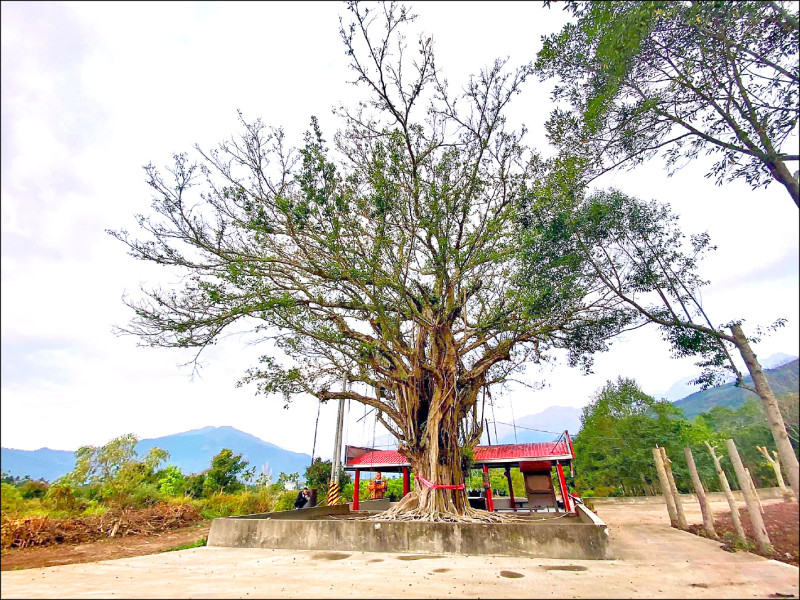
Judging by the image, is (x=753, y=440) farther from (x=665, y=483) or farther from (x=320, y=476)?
(x=320, y=476)

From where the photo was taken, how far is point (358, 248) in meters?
9.34

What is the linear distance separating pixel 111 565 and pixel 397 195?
849 cm

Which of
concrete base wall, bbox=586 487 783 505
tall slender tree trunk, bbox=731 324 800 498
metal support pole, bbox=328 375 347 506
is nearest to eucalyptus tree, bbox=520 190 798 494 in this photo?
tall slender tree trunk, bbox=731 324 800 498

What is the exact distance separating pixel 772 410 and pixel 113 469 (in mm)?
17978

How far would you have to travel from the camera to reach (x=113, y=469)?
44.2ft

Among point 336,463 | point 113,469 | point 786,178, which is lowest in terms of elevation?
point 113,469

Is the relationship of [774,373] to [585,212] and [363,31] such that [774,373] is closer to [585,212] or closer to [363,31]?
[585,212]

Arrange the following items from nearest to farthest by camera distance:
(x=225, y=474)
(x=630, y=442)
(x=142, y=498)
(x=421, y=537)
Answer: (x=421, y=537) → (x=142, y=498) → (x=225, y=474) → (x=630, y=442)

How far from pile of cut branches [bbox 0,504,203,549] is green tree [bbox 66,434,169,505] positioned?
709mm

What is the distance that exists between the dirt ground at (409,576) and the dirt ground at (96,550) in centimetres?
123

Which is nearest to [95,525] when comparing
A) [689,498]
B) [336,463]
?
[336,463]

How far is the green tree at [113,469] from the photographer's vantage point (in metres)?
11.2

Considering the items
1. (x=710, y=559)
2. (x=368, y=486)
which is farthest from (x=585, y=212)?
(x=368, y=486)

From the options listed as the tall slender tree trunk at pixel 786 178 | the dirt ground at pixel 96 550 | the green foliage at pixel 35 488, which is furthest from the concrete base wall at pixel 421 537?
the green foliage at pixel 35 488
